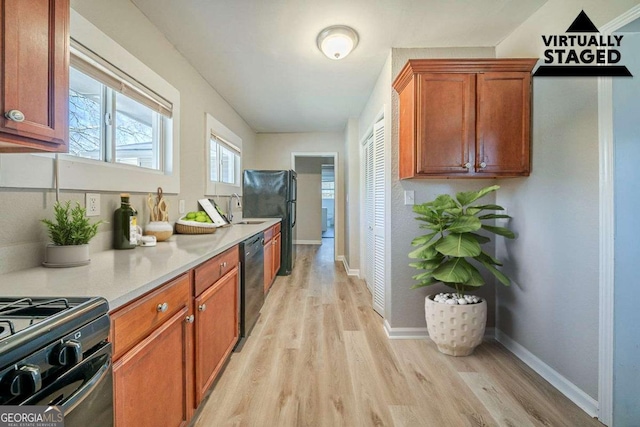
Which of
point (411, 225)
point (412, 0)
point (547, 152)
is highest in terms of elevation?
point (412, 0)

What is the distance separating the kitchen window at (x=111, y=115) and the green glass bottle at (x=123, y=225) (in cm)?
32

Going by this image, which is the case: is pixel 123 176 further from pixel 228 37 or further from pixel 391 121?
pixel 391 121

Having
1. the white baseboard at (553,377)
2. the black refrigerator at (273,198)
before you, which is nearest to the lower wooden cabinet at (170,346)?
the white baseboard at (553,377)

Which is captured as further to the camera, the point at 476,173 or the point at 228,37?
the point at 228,37

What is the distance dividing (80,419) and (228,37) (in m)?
2.49

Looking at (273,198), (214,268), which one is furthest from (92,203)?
(273,198)

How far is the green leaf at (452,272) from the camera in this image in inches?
77.5

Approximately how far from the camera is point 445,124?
6.82ft

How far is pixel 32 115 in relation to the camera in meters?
0.93

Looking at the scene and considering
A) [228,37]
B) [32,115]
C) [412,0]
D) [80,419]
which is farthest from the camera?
[228,37]

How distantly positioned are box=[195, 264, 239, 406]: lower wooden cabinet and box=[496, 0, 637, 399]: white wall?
206 centimetres

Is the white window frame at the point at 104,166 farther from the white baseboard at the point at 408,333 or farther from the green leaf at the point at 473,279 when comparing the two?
the green leaf at the point at 473,279

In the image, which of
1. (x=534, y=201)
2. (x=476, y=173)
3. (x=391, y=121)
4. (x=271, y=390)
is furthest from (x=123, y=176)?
(x=534, y=201)

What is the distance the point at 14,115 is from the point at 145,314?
2.37 feet
